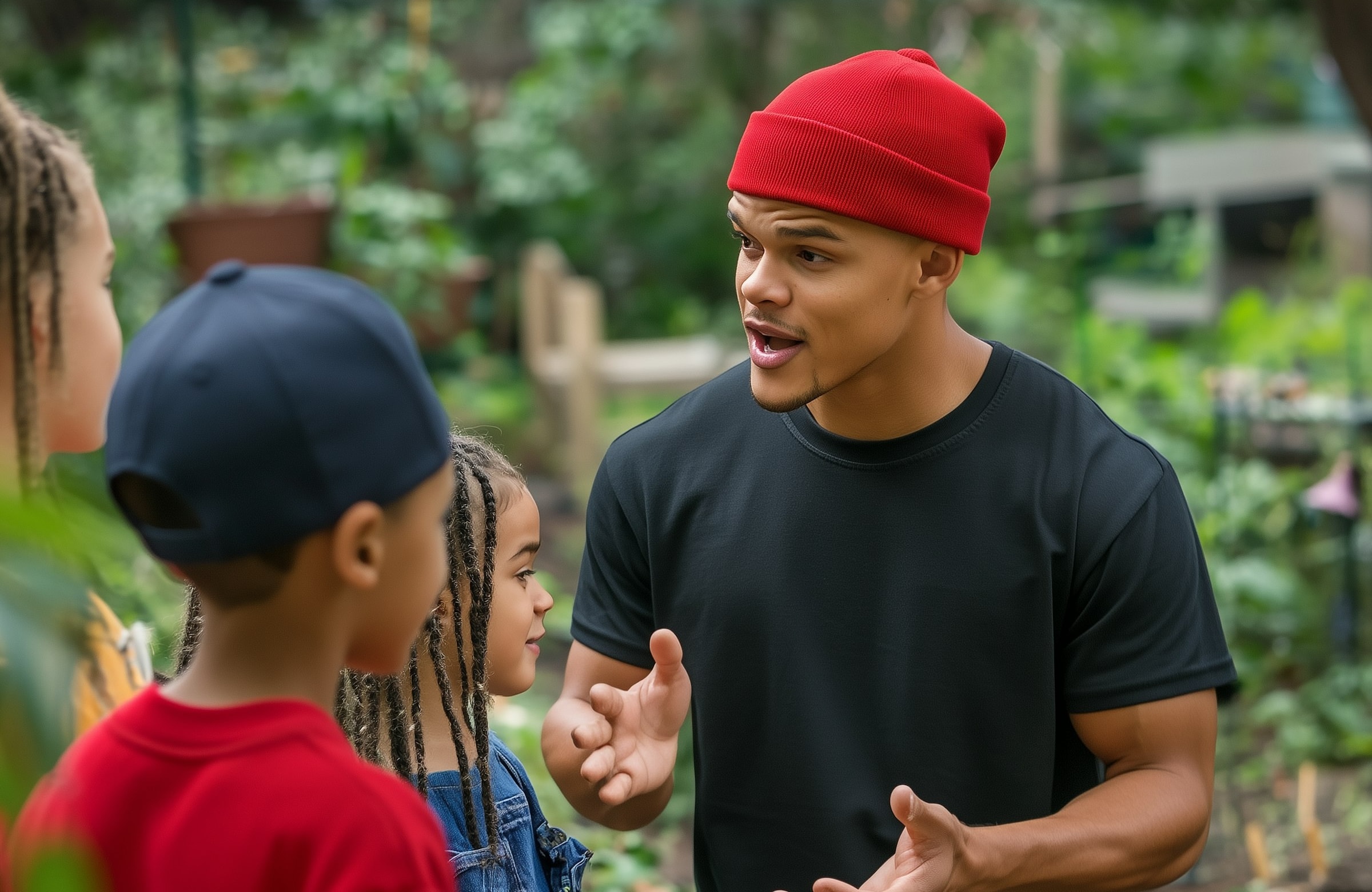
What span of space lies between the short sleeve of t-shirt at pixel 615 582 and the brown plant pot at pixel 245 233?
4246mm

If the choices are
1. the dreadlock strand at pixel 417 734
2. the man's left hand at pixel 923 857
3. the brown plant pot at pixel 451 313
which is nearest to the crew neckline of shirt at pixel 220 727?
the dreadlock strand at pixel 417 734

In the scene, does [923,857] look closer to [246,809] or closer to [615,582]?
[615,582]

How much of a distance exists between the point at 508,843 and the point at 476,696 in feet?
0.58

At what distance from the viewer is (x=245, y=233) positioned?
237 inches

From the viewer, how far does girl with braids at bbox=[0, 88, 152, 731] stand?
1.51 meters

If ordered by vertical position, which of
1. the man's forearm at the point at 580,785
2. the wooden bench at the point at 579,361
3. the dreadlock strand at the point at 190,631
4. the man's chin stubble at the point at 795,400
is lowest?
the wooden bench at the point at 579,361

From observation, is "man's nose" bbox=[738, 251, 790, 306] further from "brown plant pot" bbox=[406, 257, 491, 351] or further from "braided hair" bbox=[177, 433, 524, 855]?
"brown plant pot" bbox=[406, 257, 491, 351]

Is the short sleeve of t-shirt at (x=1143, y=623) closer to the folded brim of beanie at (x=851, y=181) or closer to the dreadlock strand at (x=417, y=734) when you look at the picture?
the folded brim of beanie at (x=851, y=181)

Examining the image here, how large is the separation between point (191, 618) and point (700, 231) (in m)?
9.47

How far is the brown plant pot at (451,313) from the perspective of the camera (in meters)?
7.97

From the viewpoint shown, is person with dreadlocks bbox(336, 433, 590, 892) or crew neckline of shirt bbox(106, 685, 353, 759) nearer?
crew neckline of shirt bbox(106, 685, 353, 759)

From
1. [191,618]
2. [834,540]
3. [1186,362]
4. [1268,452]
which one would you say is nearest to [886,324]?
[834,540]

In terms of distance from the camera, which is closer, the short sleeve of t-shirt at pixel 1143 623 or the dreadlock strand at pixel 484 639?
the dreadlock strand at pixel 484 639

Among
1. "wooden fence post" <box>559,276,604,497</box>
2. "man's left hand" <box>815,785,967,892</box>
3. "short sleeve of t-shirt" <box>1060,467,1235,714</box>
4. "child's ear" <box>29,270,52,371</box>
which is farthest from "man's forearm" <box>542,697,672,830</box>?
"wooden fence post" <box>559,276,604,497</box>
